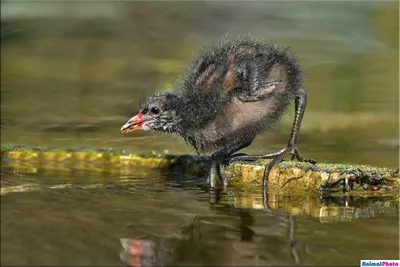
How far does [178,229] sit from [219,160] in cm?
135

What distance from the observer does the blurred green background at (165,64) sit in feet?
24.8

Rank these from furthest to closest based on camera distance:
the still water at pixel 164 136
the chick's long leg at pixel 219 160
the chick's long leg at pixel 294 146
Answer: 1. the chick's long leg at pixel 294 146
2. the chick's long leg at pixel 219 160
3. the still water at pixel 164 136

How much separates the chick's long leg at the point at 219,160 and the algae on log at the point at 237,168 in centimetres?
6

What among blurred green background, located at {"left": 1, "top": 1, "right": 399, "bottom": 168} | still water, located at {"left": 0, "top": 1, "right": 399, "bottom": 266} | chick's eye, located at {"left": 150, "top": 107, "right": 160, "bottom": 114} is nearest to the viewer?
still water, located at {"left": 0, "top": 1, "right": 399, "bottom": 266}

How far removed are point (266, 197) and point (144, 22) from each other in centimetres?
689

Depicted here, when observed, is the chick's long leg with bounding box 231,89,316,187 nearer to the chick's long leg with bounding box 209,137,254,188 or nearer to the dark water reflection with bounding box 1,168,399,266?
the chick's long leg with bounding box 209,137,254,188

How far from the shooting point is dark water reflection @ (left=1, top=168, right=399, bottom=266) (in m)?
3.95

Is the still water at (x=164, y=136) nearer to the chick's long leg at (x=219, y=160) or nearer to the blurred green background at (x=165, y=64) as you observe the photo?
the blurred green background at (x=165, y=64)

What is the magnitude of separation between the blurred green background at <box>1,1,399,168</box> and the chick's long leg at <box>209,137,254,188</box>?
2.65 feet

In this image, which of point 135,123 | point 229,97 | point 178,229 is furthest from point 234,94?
point 178,229

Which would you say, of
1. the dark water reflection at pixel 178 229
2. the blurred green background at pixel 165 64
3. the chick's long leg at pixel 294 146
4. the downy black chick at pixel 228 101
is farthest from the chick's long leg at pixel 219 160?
the blurred green background at pixel 165 64

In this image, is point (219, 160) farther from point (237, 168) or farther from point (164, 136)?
point (164, 136)

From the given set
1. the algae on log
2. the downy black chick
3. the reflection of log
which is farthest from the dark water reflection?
the downy black chick

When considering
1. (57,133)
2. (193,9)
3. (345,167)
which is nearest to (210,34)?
(193,9)
